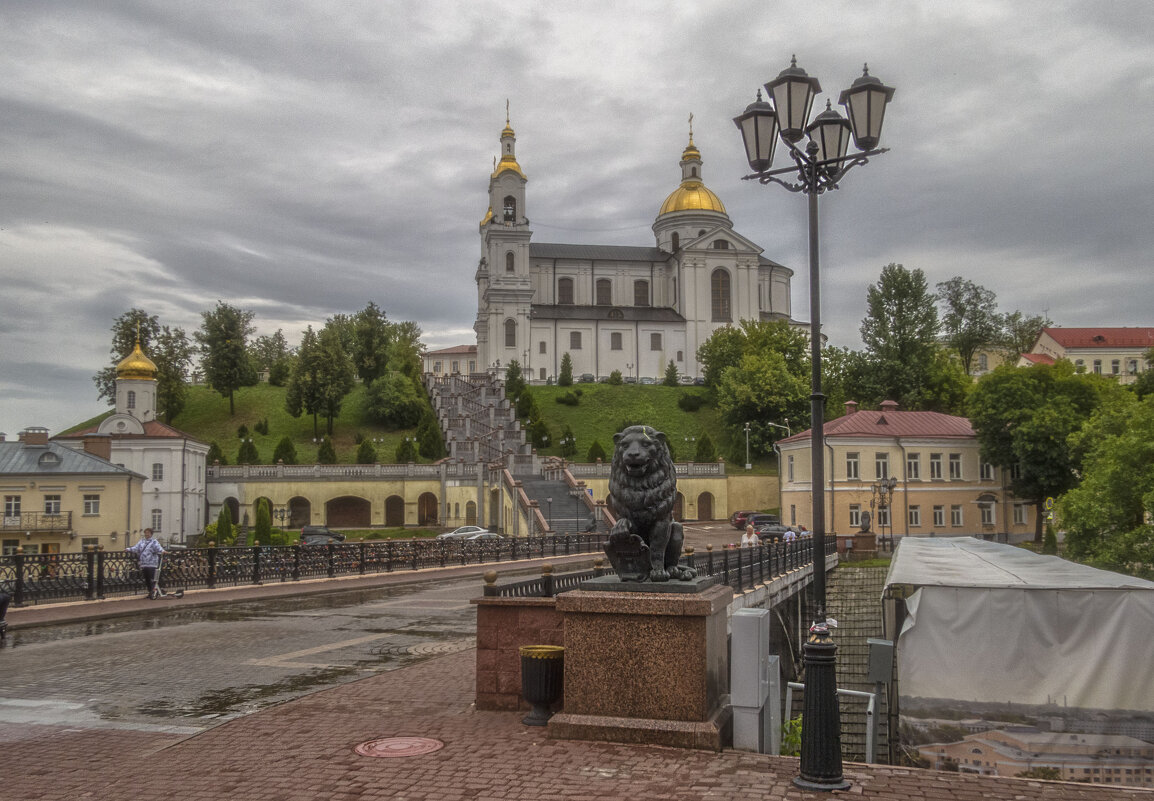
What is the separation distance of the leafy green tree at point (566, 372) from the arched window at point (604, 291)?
368 inches

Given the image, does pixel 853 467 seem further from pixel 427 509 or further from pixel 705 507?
pixel 427 509

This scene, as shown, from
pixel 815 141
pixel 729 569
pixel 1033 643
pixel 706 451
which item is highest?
pixel 815 141

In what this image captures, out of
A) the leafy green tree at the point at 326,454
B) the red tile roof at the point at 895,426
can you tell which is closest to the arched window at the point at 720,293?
the red tile roof at the point at 895,426

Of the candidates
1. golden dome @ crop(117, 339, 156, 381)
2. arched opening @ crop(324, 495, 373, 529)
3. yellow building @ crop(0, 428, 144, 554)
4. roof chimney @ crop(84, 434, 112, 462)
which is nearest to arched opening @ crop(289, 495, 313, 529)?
arched opening @ crop(324, 495, 373, 529)

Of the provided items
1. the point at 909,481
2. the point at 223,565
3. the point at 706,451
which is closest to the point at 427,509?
the point at 706,451

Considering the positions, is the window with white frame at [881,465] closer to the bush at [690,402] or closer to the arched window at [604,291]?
the bush at [690,402]

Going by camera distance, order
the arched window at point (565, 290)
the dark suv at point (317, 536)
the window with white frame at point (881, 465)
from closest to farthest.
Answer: the dark suv at point (317, 536) < the window with white frame at point (881, 465) < the arched window at point (565, 290)

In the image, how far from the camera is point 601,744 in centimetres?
748

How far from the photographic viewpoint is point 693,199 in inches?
3831

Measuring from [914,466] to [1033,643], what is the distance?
1678 inches

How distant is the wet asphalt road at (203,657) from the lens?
9344mm

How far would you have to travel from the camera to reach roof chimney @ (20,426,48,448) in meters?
47.7

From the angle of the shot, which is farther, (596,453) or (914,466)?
(596,453)

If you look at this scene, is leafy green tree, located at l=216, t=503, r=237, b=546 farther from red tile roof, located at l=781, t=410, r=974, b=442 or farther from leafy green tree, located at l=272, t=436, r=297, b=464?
red tile roof, located at l=781, t=410, r=974, b=442
